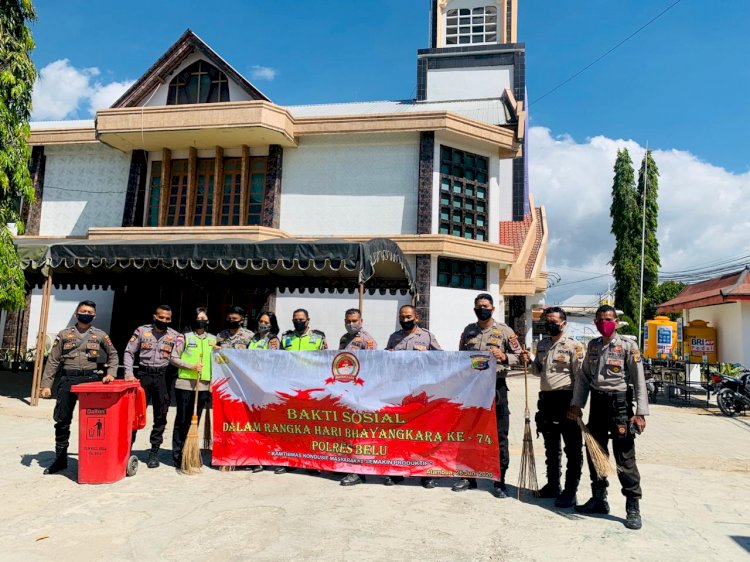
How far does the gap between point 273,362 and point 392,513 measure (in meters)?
2.28

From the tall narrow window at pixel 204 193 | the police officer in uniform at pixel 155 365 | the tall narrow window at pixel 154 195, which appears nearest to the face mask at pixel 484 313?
the police officer in uniform at pixel 155 365

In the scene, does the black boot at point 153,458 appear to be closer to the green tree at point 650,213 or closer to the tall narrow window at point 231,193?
the tall narrow window at point 231,193

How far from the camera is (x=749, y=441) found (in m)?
8.80

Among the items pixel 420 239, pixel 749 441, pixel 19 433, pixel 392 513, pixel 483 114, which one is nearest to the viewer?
pixel 392 513

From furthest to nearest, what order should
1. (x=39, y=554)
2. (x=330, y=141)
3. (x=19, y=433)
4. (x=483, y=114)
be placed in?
(x=483, y=114), (x=330, y=141), (x=19, y=433), (x=39, y=554)

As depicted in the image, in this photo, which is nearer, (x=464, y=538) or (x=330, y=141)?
(x=464, y=538)

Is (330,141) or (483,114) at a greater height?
(483,114)

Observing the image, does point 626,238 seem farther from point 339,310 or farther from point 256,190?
point 256,190

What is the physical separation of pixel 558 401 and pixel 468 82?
76.2 feet

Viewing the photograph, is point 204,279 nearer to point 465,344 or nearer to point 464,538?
point 465,344

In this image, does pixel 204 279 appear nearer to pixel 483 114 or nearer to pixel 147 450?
pixel 147 450

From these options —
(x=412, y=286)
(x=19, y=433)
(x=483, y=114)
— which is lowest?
(x=19, y=433)

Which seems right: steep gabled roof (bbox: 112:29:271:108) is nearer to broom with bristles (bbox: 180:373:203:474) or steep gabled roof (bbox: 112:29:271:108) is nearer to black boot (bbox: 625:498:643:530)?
broom with bristles (bbox: 180:373:203:474)

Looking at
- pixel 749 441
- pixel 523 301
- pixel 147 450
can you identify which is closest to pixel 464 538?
pixel 147 450
